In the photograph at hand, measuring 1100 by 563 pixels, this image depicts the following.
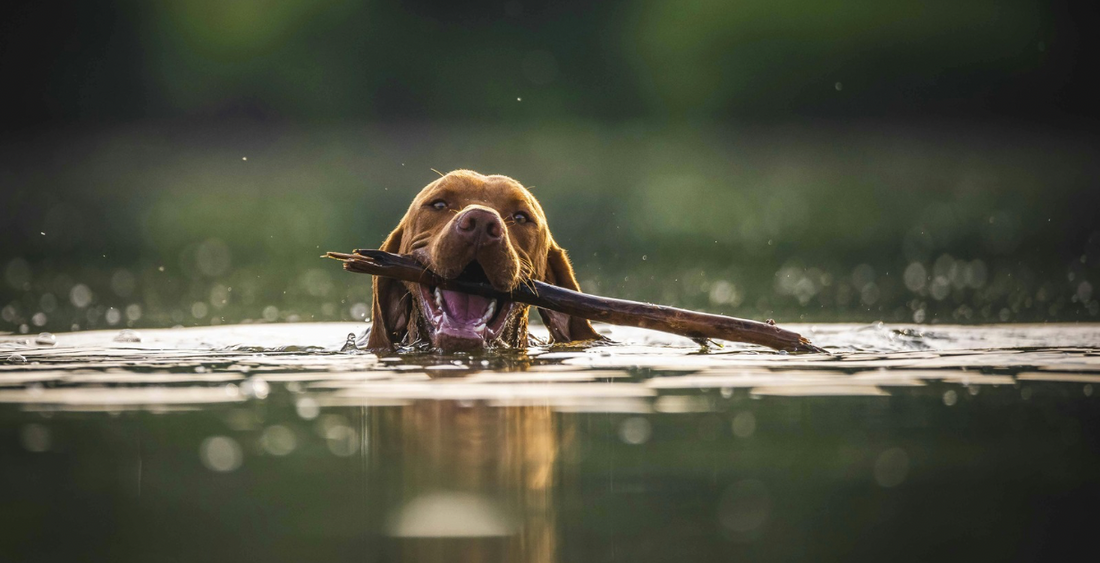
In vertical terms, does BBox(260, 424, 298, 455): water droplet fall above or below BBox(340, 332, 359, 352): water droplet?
below

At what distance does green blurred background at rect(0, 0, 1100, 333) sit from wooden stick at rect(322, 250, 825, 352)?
3792 millimetres

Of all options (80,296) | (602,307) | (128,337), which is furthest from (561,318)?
(80,296)

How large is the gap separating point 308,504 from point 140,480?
521mm

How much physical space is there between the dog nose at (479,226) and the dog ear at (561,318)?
1.19m

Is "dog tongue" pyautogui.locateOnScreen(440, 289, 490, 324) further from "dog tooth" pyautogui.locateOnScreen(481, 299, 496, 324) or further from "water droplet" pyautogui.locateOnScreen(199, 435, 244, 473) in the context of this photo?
"water droplet" pyautogui.locateOnScreen(199, 435, 244, 473)

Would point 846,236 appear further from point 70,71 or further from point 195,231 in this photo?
point 70,71

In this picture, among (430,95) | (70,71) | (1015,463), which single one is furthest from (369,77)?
(1015,463)

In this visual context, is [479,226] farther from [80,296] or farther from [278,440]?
[80,296]


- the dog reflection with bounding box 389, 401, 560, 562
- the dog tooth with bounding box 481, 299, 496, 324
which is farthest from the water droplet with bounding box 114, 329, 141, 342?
the dog reflection with bounding box 389, 401, 560, 562

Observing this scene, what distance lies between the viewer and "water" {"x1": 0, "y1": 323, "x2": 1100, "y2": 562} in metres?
2.39

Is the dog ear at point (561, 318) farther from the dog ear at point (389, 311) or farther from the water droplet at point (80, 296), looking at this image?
the water droplet at point (80, 296)

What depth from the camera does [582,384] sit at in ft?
15.1

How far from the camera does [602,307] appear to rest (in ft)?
18.4

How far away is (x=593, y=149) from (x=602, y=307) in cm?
1927
